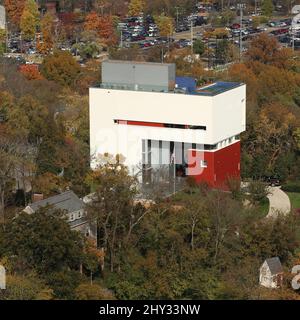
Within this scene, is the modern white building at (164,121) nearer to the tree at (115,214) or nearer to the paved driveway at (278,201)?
the paved driveway at (278,201)

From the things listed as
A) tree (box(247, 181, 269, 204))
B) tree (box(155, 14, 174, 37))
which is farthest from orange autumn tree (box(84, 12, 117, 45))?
tree (box(247, 181, 269, 204))

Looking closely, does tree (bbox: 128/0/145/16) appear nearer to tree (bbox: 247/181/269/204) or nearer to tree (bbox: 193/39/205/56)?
tree (bbox: 193/39/205/56)

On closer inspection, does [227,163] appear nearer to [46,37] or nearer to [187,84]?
[187,84]

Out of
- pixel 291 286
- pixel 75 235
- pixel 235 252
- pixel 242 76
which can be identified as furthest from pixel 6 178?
pixel 242 76

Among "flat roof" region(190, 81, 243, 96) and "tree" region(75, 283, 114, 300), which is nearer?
"tree" region(75, 283, 114, 300)

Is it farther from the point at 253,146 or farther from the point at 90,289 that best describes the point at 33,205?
the point at 253,146
